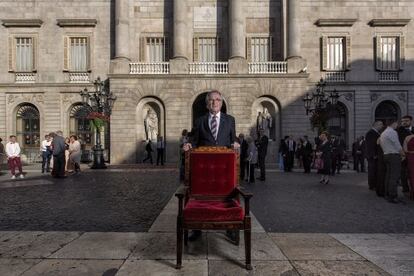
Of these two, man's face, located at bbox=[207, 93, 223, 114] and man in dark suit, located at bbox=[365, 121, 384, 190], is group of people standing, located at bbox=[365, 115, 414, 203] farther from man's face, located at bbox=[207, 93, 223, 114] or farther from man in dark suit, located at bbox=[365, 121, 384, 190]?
man's face, located at bbox=[207, 93, 223, 114]

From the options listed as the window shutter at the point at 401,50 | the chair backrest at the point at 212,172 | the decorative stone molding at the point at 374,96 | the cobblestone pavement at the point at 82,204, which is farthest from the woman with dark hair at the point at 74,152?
the window shutter at the point at 401,50

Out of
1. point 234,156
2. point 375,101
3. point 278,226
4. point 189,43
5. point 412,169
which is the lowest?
point 278,226

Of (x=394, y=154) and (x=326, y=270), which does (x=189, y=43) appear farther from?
(x=326, y=270)

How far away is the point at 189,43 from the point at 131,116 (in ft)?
23.9

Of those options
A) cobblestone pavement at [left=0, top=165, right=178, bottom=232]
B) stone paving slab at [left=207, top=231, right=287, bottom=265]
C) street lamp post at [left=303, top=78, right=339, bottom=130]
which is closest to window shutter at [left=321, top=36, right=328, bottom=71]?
street lamp post at [left=303, top=78, right=339, bottom=130]

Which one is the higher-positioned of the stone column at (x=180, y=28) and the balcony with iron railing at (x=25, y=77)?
the stone column at (x=180, y=28)

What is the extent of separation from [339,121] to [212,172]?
85.7 ft

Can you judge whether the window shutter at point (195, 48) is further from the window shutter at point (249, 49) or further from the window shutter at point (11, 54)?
the window shutter at point (11, 54)

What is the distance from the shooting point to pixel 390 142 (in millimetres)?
9891

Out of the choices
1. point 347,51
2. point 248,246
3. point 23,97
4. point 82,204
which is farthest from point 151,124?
point 248,246

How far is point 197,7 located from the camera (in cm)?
2845

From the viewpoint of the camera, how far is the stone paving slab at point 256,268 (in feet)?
14.3

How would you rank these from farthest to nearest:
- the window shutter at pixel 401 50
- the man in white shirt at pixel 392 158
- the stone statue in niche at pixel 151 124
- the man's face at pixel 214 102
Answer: the window shutter at pixel 401 50, the stone statue in niche at pixel 151 124, the man in white shirt at pixel 392 158, the man's face at pixel 214 102

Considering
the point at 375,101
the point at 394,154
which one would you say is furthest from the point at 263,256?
the point at 375,101
